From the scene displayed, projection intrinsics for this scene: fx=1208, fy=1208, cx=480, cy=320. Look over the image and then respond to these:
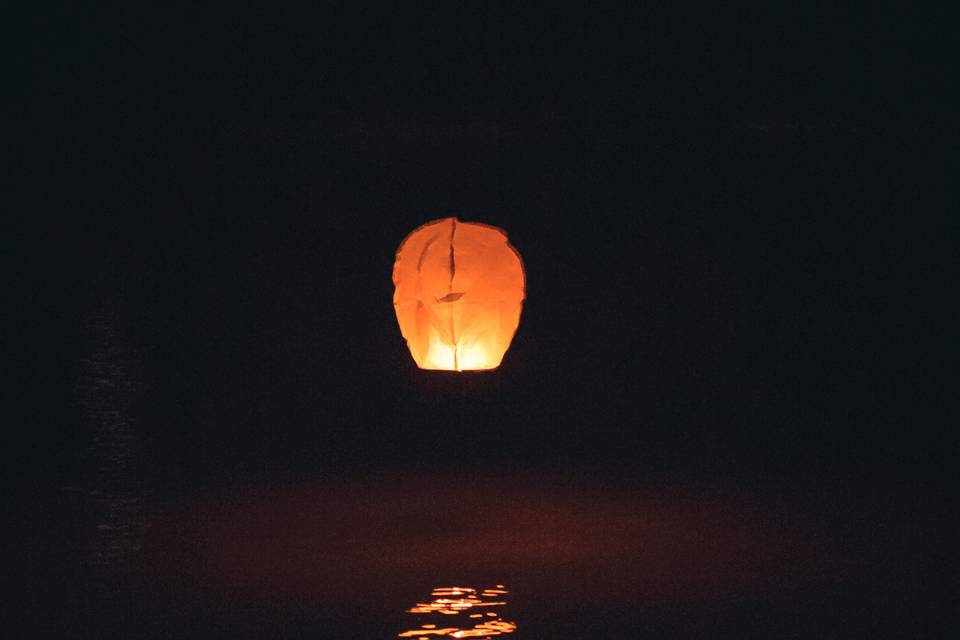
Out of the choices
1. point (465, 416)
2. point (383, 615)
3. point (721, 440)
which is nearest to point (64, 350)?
point (465, 416)

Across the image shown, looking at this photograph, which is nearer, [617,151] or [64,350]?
[617,151]

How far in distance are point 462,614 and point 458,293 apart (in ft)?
6.81

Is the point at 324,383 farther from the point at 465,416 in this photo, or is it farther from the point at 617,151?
the point at 617,151

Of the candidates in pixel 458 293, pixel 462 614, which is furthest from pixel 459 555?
pixel 458 293

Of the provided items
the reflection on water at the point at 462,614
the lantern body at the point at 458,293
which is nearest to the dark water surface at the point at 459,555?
the reflection on water at the point at 462,614

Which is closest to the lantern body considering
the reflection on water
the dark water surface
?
the dark water surface

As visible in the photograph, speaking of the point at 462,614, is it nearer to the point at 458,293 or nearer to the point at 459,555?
the point at 459,555

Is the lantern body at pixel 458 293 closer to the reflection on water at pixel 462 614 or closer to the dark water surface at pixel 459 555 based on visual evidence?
the dark water surface at pixel 459 555

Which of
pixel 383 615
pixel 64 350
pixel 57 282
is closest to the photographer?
pixel 383 615

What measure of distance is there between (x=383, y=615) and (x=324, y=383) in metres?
5.34

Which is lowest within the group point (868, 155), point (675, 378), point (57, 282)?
point (675, 378)

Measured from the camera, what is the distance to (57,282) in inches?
513

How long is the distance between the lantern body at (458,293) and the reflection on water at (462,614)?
5.69 feet

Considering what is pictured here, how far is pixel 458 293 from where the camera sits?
18.7 feet
